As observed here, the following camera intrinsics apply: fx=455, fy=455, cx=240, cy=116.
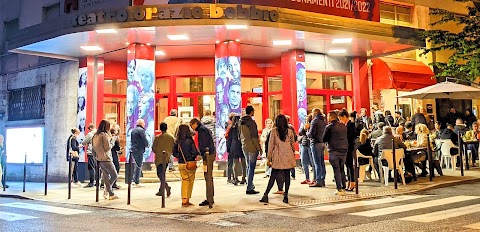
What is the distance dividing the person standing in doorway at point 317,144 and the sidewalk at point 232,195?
12.8 inches

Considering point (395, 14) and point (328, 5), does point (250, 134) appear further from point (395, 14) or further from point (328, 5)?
point (395, 14)

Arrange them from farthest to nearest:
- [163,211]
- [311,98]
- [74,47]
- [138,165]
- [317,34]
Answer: [311,98] → [74,47] → [317,34] → [138,165] → [163,211]

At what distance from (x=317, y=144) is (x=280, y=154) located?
7.57 feet

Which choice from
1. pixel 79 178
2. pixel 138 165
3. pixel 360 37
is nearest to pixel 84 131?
pixel 79 178

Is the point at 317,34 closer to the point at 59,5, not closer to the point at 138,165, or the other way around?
the point at 138,165

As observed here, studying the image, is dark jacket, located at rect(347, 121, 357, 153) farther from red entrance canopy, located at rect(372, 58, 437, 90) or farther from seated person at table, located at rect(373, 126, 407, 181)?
red entrance canopy, located at rect(372, 58, 437, 90)

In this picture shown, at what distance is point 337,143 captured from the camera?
34.0 feet

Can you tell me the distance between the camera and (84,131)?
1711 cm

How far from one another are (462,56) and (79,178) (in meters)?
16.1

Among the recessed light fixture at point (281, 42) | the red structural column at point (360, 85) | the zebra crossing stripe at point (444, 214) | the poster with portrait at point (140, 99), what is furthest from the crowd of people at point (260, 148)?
the red structural column at point (360, 85)

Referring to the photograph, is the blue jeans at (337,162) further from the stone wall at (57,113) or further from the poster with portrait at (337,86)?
the stone wall at (57,113)

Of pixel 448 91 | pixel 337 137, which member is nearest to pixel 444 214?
pixel 337 137

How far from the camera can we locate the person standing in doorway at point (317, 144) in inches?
447

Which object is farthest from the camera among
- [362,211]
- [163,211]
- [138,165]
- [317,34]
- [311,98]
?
[311,98]
